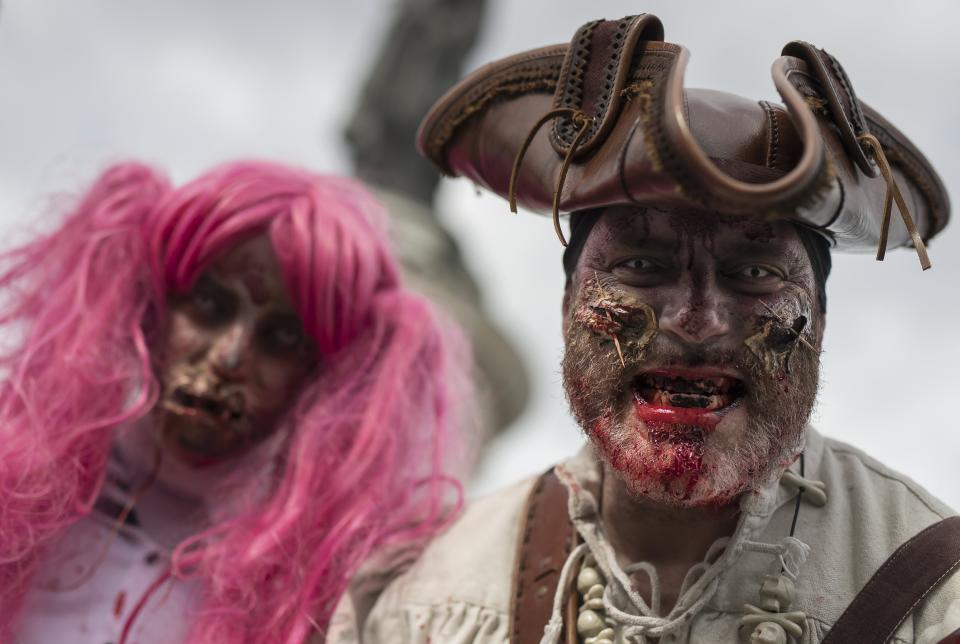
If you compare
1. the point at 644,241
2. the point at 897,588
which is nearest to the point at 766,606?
the point at 897,588

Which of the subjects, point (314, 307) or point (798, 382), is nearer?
point (798, 382)

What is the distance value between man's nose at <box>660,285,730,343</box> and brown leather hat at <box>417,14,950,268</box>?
0.54 ft

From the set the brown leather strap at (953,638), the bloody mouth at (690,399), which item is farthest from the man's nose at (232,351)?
the brown leather strap at (953,638)

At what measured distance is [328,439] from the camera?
2.78m

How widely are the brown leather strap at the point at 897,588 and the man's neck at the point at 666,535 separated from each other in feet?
0.90

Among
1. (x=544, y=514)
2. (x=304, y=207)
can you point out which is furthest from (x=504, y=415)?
(x=544, y=514)

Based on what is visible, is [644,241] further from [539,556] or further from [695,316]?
[539,556]

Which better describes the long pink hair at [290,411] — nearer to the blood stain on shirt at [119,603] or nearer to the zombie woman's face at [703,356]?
the blood stain on shirt at [119,603]

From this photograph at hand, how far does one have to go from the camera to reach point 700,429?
1.95 meters

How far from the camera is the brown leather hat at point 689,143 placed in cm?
169

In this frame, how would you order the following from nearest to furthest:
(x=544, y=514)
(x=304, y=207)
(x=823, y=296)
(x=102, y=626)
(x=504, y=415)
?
(x=823, y=296)
(x=544, y=514)
(x=102, y=626)
(x=304, y=207)
(x=504, y=415)

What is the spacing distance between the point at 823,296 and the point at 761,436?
0.32 m

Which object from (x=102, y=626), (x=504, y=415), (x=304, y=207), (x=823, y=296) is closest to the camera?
(x=823, y=296)

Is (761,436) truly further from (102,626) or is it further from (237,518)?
(102,626)
